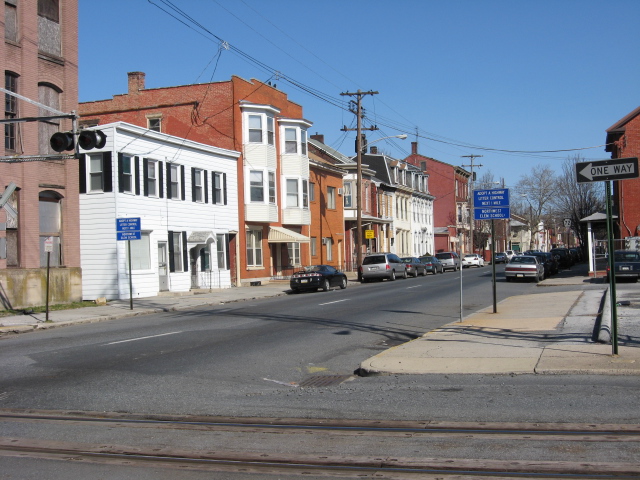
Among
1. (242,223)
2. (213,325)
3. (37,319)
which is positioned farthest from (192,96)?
(213,325)

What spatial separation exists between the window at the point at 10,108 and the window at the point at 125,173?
5.08 m

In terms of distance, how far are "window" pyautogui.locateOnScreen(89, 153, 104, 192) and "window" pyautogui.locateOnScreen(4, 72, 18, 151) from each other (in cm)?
468

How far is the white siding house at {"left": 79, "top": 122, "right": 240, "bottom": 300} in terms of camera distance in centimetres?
2808

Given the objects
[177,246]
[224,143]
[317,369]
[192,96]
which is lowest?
[317,369]

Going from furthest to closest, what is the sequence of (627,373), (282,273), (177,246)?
1. (282,273)
2. (177,246)
3. (627,373)

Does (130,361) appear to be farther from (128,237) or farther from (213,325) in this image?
(128,237)

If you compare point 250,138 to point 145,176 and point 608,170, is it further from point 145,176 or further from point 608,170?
point 608,170

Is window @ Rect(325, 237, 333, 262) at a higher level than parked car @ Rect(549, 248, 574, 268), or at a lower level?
higher

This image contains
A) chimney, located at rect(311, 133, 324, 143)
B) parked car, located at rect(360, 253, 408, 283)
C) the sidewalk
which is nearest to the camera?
the sidewalk

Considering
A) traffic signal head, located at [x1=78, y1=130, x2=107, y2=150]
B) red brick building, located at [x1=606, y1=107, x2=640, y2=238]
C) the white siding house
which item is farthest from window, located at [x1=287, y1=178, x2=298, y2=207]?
traffic signal head, located at [x1=78, y1=130, x2=107, y2=150]

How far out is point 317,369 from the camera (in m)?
11.6

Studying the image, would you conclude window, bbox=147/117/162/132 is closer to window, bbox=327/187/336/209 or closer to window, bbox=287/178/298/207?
window, bbox=287/178/298/207

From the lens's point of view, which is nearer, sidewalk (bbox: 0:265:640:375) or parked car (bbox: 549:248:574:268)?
sidewalk (bbox: 0:265:640:375)

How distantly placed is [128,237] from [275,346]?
444 inches
